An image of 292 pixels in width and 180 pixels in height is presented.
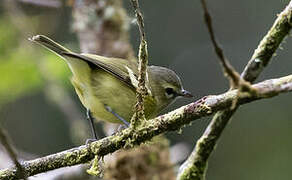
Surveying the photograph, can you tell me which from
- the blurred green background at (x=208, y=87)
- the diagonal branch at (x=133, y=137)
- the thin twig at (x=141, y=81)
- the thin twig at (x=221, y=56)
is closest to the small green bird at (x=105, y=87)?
the diagonal branch at (x=133, y=137)

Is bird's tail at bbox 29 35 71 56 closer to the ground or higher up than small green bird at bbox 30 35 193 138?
higher up

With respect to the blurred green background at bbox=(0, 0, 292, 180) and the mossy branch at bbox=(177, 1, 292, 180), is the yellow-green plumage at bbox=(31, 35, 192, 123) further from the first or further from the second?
the blurred green background at bbox=(0, 0, 292, 180)

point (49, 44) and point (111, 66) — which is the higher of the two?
point (49, 44)

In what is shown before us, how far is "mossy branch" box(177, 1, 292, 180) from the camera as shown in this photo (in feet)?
8.88

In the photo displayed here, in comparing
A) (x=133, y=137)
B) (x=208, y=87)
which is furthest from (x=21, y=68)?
(x=208, y=87)

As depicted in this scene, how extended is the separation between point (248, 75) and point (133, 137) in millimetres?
895

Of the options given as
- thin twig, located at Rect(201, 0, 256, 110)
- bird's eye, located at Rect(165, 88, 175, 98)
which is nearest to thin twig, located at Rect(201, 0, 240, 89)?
thin twig, located at Rect(201, 0, 256, 110)

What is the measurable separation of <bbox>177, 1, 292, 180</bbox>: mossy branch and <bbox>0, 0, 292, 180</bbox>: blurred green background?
4203 mm

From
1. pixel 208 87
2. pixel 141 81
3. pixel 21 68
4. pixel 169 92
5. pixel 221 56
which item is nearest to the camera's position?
pixel 221 56

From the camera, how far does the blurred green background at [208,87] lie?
9.50 m

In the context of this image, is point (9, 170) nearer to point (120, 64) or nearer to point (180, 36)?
point (120, 64)

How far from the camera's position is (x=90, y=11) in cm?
568

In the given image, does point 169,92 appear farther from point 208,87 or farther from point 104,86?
point 208,87

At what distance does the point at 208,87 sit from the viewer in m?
11.4
